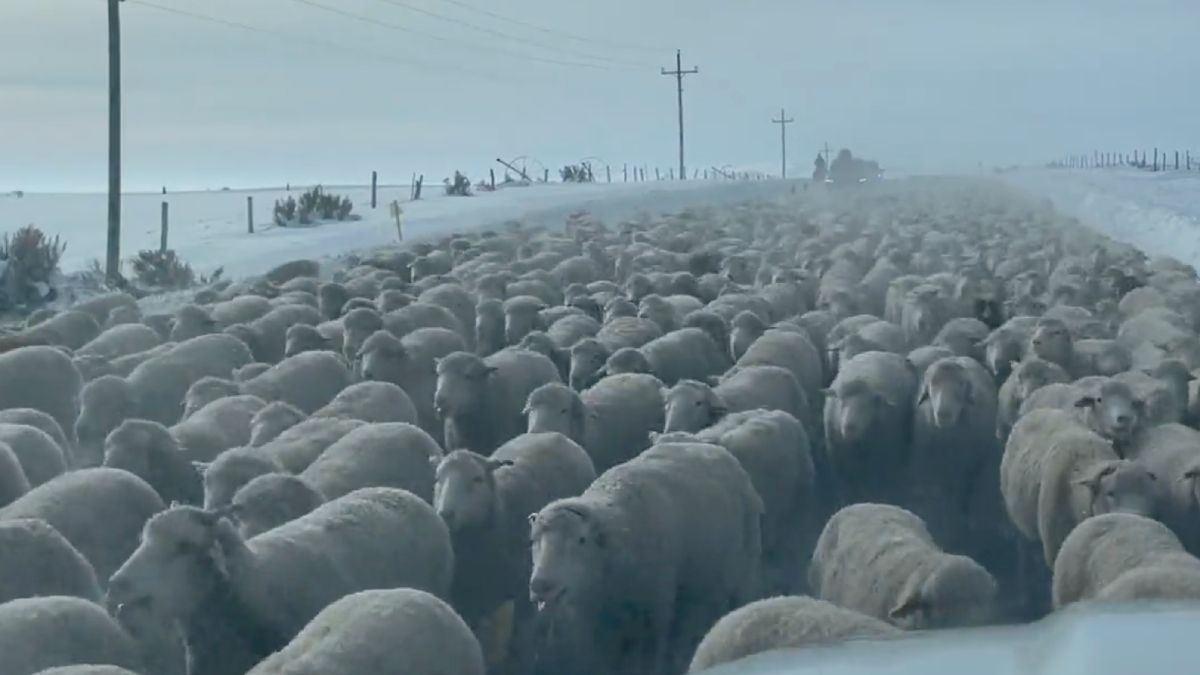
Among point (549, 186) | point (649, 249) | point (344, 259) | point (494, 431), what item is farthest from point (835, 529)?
point (549, 186)

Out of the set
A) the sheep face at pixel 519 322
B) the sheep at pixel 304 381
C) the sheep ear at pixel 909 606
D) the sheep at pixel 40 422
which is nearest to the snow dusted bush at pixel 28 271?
the sheep face at pixel 519 322

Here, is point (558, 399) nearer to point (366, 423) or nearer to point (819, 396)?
point (366, 423)

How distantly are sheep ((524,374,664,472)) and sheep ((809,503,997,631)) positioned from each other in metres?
2.62

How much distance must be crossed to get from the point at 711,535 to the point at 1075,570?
6.39ft

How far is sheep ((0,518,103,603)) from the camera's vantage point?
7312mm

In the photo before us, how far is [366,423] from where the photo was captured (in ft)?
33.0

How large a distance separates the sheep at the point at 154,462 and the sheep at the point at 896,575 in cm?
370

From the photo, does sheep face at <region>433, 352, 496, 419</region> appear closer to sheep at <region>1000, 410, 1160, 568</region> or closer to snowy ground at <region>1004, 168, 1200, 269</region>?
sheep at <region>1000, 410, 1160, 568</region>

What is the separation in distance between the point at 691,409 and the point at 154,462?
3303 millimetres

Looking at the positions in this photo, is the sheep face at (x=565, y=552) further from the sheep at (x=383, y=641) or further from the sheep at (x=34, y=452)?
the sheep at (x=34, y=452)

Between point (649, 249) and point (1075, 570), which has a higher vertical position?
point (649, 249)

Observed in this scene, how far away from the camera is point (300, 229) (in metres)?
36.2

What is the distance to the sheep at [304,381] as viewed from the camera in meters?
Answer: 11.9

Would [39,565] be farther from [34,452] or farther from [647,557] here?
[647,557]
